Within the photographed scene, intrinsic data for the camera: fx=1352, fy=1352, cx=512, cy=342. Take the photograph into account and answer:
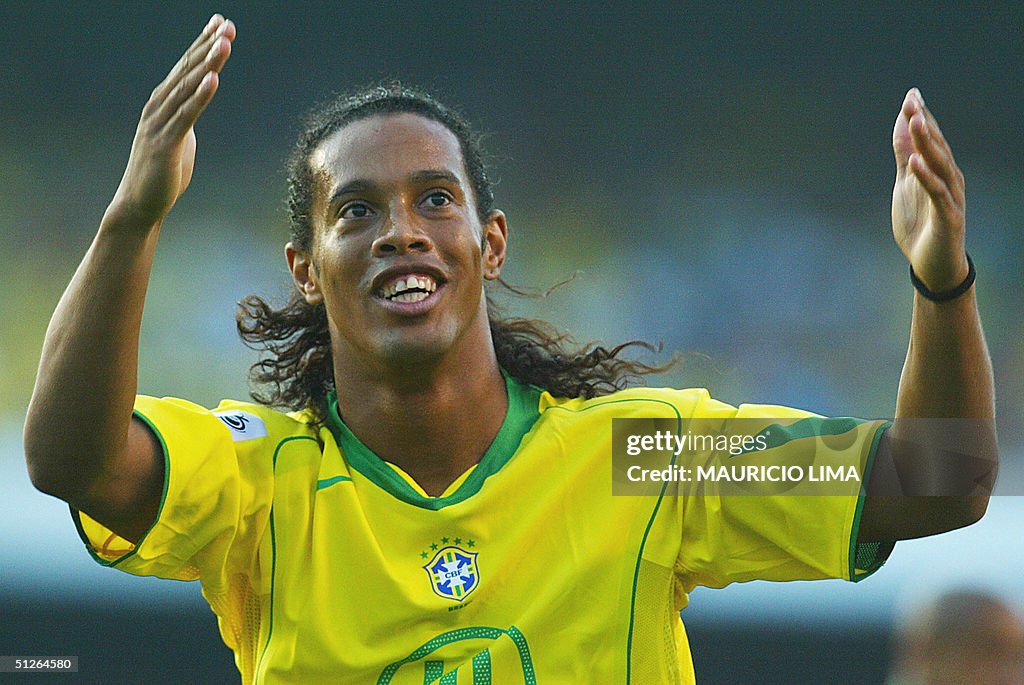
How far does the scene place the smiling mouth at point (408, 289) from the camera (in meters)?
2.65

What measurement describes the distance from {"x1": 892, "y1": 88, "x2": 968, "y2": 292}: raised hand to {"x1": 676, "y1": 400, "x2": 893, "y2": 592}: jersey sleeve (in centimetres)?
38

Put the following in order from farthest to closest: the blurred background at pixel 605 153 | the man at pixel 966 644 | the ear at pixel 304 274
→ the blurred background at pixel 605 153, the ear at pixel 304 274, the man at pixel 966 644

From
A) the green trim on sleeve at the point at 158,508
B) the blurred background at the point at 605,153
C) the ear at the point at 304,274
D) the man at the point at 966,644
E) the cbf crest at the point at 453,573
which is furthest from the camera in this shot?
the blurred background at the point at 605,153

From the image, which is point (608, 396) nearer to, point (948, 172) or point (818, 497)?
point (818, 497)

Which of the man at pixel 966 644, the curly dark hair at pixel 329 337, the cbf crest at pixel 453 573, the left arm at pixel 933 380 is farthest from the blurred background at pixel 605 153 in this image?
the man at pixel 966 644

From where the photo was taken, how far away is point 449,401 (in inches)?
108

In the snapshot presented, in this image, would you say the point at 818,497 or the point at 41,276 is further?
the point at 41,276

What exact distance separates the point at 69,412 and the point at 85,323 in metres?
0.16

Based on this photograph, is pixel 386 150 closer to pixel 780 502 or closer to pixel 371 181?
pixel 371 181

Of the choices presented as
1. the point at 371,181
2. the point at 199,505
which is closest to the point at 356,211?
the point at 371,181

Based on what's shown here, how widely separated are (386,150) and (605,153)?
4.34 m

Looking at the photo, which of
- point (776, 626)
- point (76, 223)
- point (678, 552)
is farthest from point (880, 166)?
point (678, 552)

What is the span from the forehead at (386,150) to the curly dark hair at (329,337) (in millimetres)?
34

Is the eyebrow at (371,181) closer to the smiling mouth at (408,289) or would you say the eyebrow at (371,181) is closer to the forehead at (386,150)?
the forehead at (386,150)
